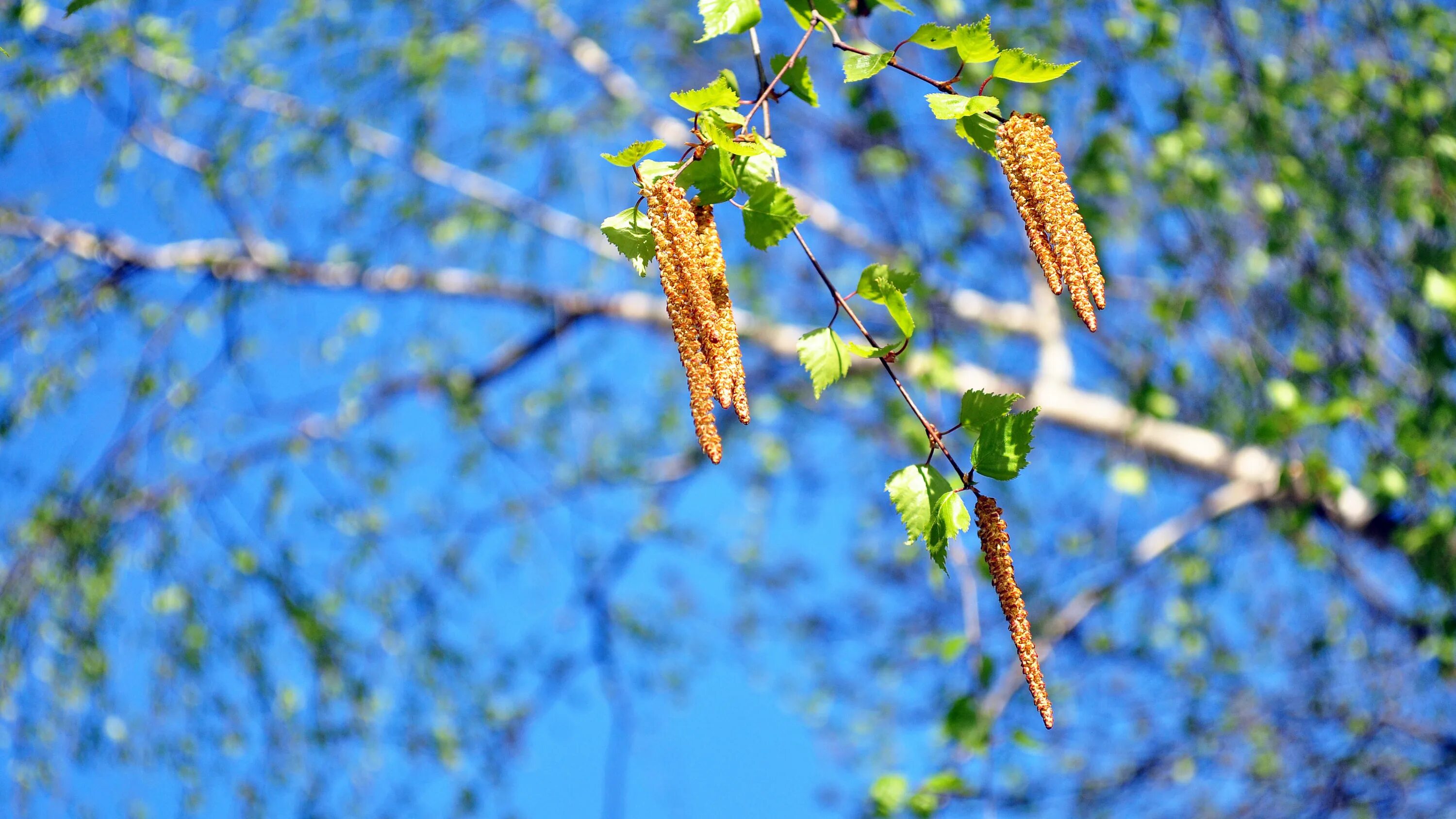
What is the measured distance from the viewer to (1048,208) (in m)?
1.17

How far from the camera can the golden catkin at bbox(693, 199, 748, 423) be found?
3.61 feet

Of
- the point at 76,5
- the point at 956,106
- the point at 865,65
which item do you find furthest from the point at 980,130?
the point at 76,5

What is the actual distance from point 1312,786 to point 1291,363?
1565 millimetres

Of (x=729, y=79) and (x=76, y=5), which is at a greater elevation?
(x=76, y=5)

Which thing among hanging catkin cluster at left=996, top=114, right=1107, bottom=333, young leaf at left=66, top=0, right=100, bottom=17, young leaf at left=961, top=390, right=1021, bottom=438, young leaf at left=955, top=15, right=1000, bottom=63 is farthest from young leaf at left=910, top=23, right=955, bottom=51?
young leaf at left=66, top=0, right=100, bottom=17

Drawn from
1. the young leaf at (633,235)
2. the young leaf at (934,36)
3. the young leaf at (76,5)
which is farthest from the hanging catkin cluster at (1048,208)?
the young leaf at (76,5)

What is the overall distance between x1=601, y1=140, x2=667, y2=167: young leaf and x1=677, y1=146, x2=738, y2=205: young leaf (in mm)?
37

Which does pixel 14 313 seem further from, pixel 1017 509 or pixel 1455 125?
pixel 1455 125

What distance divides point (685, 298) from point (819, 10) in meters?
0.44

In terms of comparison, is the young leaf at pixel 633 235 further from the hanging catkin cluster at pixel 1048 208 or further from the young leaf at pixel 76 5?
the young leaf at pixel 76 5

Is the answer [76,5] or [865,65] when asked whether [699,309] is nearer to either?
[865,65]

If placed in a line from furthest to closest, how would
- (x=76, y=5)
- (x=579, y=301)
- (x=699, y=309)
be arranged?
1. (x=579, y=301)
2. (x=76, y=5)
3. (x=699, y=309)

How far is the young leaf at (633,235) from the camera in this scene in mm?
1264

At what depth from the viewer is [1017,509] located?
5.14 m
